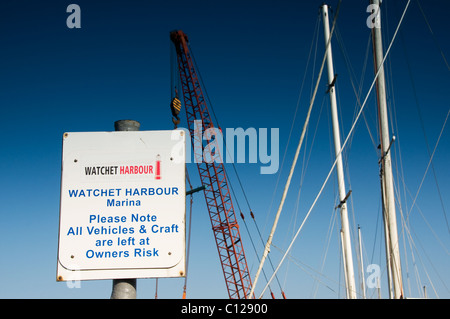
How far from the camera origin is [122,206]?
411 cm

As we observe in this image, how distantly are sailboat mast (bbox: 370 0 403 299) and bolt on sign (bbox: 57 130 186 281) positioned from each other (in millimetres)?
16692

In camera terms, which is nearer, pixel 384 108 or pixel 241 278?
pixel 384 108

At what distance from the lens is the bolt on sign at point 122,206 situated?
400 cm

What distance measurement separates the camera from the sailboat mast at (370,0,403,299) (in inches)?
748

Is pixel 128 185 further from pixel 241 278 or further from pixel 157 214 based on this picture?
pixel 241 278

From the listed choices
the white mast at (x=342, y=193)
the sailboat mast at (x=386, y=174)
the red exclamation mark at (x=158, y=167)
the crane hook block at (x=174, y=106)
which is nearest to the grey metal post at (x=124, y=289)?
the red exclamation mark at (x=158, y=167)

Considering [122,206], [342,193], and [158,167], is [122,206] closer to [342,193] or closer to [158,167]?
[158,167]

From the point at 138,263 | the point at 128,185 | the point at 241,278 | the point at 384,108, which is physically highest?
the point at 384,108

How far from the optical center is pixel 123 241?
402 cm

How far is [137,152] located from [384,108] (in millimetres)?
19281

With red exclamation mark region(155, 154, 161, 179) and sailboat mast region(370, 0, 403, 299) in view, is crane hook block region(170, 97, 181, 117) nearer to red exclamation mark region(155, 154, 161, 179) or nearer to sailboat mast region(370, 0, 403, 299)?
sailboat mast region(370, 0, 403, 299)

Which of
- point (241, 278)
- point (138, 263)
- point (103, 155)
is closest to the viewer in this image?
point (138, 263)
